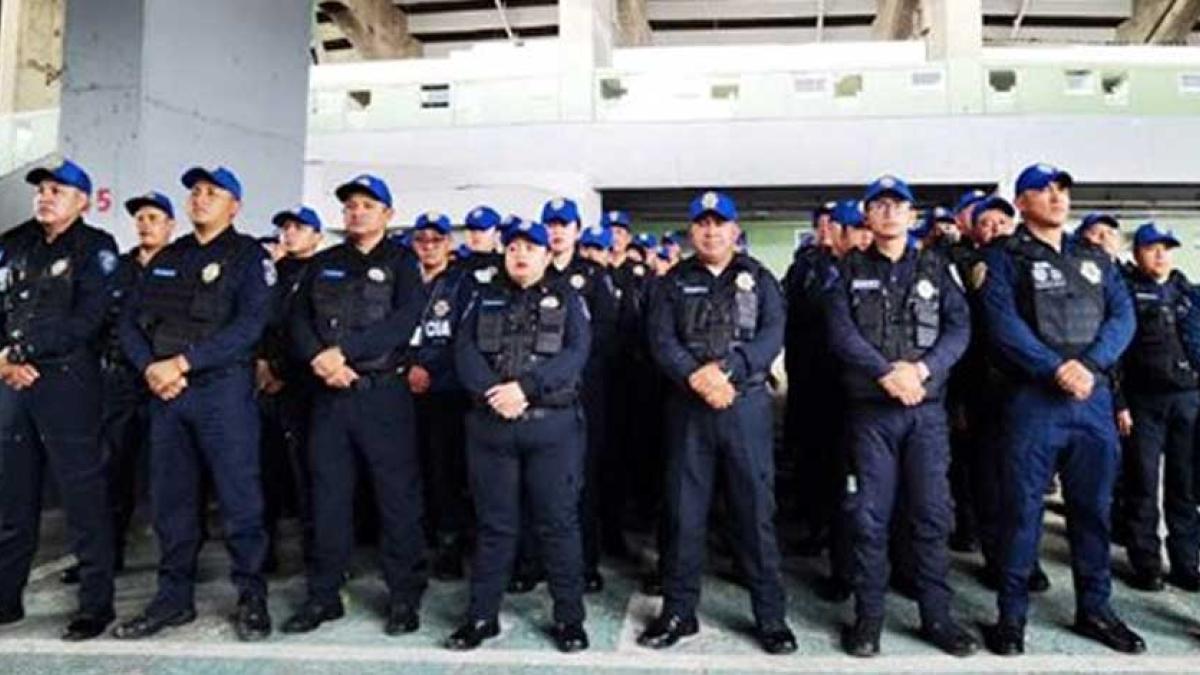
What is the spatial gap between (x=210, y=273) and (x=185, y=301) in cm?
14

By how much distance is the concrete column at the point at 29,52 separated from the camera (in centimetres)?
1200

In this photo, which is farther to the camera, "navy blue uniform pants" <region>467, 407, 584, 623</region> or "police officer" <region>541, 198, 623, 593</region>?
"police officer" <region>541, 198, 623, 593</region>

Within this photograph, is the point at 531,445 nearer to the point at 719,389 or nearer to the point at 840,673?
the point at 719,389

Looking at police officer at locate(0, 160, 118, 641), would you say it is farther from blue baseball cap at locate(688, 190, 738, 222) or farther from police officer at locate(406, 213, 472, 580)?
blue baseball cap at locate(688, 190, 738, 222)

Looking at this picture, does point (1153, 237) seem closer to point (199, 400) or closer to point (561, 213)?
point (561, 213)

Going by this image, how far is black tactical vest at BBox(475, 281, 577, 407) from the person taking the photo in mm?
3131

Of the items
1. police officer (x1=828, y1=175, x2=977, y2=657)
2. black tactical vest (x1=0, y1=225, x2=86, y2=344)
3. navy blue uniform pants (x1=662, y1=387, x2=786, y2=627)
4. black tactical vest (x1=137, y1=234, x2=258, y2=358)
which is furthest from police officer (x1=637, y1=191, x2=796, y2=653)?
black tactical vest (x1=0, y1=225, x2=86, y2=344)

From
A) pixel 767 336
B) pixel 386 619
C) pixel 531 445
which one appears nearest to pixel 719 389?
pixel 767 336

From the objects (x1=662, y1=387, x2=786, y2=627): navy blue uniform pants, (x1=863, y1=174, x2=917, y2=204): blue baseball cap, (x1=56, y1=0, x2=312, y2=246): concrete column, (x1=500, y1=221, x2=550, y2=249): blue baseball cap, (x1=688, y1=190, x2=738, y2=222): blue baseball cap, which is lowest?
(x1=662, y1=387, x2=786, y2=627): navy blue uniform pants

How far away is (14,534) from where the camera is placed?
327 centimetres

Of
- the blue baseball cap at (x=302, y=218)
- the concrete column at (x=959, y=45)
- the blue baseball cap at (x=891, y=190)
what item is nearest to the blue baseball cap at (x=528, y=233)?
the blue baseball cap at (x=891, y=190)

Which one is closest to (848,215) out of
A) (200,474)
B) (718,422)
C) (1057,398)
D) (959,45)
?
(1057,398)

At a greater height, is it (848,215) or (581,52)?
(581,52)

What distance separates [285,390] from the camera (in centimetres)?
405
